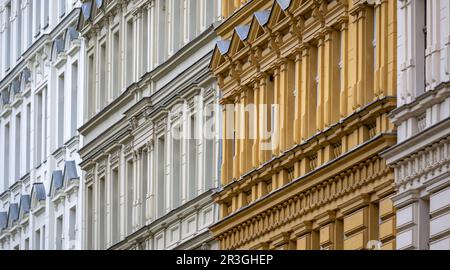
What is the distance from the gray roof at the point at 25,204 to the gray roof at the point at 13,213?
33.5 inches

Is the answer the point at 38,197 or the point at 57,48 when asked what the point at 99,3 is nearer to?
the point at 57,48

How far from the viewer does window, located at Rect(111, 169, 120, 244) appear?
70881 millimetres

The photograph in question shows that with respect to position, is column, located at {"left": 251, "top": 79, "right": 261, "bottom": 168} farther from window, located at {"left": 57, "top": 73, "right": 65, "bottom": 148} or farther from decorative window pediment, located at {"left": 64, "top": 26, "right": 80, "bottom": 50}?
window, located at {"left": 57, "top": 73, "right": 65, "bottom": 148}

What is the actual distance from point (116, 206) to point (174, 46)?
7.68 metres

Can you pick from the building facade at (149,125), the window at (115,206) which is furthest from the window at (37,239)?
the window at (115,206)

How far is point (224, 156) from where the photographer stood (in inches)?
2371

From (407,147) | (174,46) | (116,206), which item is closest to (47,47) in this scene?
(116,206)

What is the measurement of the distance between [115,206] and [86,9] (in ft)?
24.9

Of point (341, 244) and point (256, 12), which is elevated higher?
point (256, 12)

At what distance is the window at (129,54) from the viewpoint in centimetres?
7050

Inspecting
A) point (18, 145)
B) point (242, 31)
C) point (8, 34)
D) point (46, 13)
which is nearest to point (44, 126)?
point (46, 13)

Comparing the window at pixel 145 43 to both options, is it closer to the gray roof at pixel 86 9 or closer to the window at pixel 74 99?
the gray roof at pixel 86 9

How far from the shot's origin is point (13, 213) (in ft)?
285

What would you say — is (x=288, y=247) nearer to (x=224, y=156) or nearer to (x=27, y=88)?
(x=224, y=156)
